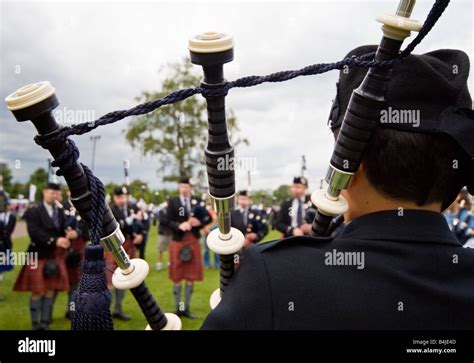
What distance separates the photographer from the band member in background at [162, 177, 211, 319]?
802cm

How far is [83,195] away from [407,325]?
814mm

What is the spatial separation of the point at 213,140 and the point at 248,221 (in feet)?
30.0

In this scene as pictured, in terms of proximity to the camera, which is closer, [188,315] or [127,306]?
[188,315]

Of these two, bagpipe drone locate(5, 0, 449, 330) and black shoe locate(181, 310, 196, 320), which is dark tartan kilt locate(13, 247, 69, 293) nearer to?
black shoe locate(181, 310, 196, 320)

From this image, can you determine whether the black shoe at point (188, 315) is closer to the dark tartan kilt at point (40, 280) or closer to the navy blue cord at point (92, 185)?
the dark tartan kilt at point (40, 280)

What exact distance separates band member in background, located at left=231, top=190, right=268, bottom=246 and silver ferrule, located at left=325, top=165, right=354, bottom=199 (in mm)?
7926

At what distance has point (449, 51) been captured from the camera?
1283 mm

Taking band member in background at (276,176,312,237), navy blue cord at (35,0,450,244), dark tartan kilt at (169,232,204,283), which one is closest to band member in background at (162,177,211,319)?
dark tartan kilt at (169,232,204,283)

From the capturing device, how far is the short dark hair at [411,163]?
1140mm

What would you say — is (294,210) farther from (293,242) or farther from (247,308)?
(247,308)

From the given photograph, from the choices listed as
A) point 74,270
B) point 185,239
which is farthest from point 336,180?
point 185,239

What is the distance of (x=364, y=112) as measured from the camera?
1.10 m

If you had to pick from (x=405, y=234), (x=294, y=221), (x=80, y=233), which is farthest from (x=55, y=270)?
(x=405, y=234)

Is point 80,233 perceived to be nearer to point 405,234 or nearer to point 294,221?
point 294,221
